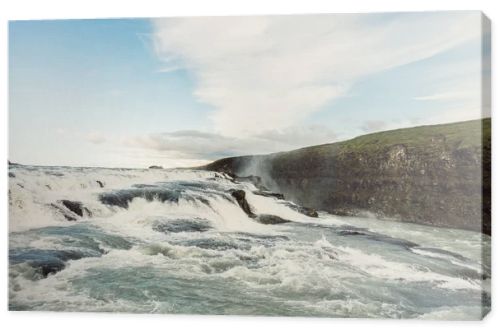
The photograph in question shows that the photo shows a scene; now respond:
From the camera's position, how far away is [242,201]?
5.18 metres

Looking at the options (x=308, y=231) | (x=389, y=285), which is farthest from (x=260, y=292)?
(x=389, y=285)

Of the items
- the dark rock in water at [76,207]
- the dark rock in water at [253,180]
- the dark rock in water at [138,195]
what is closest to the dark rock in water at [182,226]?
the dark rock in water at [138,195]

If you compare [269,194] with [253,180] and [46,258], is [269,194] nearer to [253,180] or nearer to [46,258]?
[253,180]

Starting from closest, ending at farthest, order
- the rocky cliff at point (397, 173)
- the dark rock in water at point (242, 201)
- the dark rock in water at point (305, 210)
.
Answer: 1. the rocky cliff at point (397, 173)
2. the dark rock in water at point (305, 210)
3. the dark rock in water at point (242, 201)

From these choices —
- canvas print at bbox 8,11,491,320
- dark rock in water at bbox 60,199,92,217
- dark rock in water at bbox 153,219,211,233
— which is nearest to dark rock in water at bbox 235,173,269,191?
canvas print at bbox 8,11,491,320

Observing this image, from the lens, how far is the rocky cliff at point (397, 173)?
4730mm

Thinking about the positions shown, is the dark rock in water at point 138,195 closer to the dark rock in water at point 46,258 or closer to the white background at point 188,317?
the dark rock in water at point 46,258

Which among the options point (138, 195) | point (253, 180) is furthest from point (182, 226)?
point (253, 180)

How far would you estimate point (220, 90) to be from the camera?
16.8ft

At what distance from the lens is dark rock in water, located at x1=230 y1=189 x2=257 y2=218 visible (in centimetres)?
516

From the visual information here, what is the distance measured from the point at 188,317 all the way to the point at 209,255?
454 mm

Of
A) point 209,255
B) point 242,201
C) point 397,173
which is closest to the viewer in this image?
point 397,173

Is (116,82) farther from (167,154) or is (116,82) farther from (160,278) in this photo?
(160,278)

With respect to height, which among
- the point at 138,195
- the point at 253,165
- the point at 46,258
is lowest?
the point at 46,258
